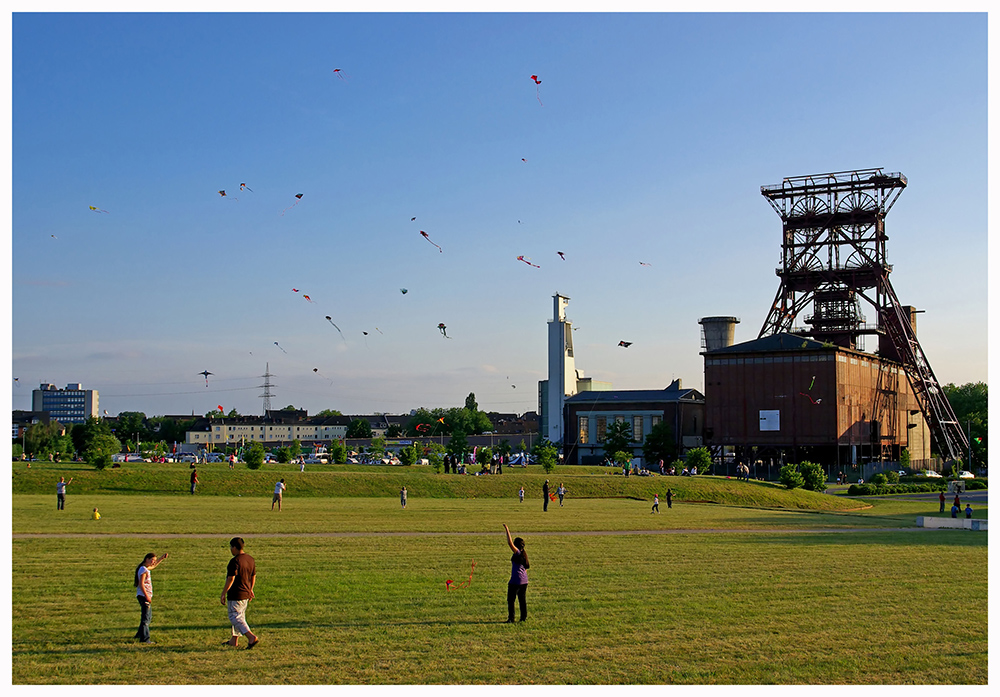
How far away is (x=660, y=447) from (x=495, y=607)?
95.6 m

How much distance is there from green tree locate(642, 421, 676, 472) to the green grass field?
72563 millimetres

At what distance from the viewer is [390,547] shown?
29.5 m

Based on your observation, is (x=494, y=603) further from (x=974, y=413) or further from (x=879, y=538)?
(x=974, y=413)

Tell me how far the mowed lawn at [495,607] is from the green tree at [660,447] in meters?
76.0

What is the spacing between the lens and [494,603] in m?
20.2

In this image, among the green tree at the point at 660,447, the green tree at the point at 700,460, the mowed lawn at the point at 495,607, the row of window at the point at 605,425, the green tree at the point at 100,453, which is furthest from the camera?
the row of window at the point at 605,425

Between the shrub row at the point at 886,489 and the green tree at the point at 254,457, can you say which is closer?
the green tree at the point at 254,457

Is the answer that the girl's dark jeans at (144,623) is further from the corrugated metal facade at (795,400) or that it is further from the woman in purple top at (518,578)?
the corrugated metal facade at (795,400)

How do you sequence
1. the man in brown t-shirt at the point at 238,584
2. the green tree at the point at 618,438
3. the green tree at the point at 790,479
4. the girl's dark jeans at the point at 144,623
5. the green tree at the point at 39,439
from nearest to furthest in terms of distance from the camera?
the man in brown t-shirt at the point at 238,584
the girl's dark jeans at the point at 144,623
the green tree at the point at 790,479
the green tree at the point at 618,438
the green tree at the point at 39,439

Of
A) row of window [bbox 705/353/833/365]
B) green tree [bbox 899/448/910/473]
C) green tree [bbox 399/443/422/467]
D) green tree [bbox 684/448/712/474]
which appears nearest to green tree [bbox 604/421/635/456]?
row of window [bbox 705/353/833/365]

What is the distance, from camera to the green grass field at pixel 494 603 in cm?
1486

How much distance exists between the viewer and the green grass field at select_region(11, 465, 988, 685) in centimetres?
1486

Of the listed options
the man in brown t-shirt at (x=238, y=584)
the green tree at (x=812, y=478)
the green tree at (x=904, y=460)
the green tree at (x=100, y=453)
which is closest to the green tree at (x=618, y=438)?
the green tree at (x=904, y=460)

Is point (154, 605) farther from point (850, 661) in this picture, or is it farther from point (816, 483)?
point (816, 483)
